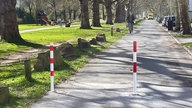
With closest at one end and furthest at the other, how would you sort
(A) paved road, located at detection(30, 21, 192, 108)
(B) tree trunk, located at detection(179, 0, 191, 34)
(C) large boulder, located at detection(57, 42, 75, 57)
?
(A) paved road, located at detection(30, 21, 192, 108) < (C) large boulder, located at detection(57, 42, 75, 57) < (B) tree trunk, located at detection(179, 0, 191, 34)

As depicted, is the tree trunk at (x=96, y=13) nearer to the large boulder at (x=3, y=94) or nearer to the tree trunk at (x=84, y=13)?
the tree trunk at (x=84, y=13)

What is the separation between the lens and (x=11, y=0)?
73.3 ft

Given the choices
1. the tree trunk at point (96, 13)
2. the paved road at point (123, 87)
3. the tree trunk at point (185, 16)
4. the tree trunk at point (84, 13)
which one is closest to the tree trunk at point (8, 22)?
the paved road at point (123, 87)

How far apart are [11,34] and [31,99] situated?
1504 cm

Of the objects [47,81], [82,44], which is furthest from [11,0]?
[47,81]

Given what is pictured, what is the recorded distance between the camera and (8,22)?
2248 centimetres

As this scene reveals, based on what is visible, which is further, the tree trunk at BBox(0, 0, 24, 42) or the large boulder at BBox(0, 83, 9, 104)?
the tree trunk at BBox(0, 0, 24, 42)

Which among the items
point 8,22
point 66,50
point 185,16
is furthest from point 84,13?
point 66,50

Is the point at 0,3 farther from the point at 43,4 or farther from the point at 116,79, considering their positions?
the point at 43,4

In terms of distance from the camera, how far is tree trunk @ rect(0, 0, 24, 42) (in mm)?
22219

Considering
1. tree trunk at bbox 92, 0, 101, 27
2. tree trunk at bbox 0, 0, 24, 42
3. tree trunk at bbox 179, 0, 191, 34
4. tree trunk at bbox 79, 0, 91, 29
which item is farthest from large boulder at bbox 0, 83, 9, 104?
tree trunk at bbox 92, 0, 101, 27

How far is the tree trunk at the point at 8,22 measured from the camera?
72.9 ft

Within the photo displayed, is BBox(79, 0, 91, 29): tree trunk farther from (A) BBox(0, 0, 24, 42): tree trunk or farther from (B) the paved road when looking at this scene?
(B) the paved road

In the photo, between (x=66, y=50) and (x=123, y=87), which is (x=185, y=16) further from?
(x=123, y=87)
